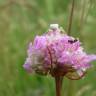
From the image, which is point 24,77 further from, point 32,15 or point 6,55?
point 32,15

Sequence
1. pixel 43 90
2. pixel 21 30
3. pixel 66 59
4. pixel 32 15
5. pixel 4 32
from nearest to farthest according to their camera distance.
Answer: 1. pixel 66 59
2. pixel 43 90
3. pixel 4 32
4. pixel 21 30
5. pixel 32 15

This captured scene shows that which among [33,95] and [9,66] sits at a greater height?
[9,66]

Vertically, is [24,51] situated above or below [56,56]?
above

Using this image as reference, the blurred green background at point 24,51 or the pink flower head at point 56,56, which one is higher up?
the blurred green background at point 24,51

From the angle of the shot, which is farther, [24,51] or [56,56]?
[24,51]

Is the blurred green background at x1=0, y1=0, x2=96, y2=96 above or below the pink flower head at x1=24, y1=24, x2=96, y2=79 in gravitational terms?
above

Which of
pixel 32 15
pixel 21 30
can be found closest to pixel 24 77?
pixel 21 30

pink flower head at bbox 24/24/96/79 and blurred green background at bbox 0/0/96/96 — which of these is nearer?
pink flower head at bbox 24/24/96/79

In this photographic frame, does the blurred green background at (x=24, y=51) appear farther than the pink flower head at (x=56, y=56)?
Yes
